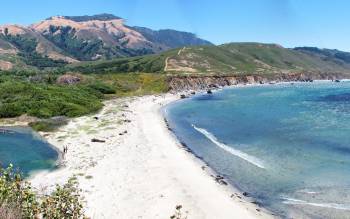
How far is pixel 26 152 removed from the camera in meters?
63.0

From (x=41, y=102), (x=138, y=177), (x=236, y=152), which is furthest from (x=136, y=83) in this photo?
(x=138, y=177)

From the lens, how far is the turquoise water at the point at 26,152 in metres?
55.7

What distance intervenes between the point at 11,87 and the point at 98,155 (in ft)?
201

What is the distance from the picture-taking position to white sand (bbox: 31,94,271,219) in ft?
128

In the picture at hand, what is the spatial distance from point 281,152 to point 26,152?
3736 cm

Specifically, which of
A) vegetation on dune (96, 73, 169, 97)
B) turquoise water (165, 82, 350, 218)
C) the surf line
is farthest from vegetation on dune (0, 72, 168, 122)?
the surf line

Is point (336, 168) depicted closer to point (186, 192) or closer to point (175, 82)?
point (186, 192)

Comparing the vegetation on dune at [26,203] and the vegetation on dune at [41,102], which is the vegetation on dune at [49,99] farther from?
the vegetation on dune at [26,203]

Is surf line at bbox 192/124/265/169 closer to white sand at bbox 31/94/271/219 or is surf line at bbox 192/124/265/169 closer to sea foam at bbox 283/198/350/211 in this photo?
white sand at bbox 31/94/271/219

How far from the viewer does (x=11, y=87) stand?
111 m

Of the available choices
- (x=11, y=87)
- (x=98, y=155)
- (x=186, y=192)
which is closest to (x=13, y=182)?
(x=186, y=192)

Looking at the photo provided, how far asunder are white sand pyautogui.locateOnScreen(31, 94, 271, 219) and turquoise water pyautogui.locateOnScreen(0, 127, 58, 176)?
2.35m

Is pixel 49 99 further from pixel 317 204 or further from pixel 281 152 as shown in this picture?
pixel 317 204

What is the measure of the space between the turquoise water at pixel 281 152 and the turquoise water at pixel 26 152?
21.8 metres
